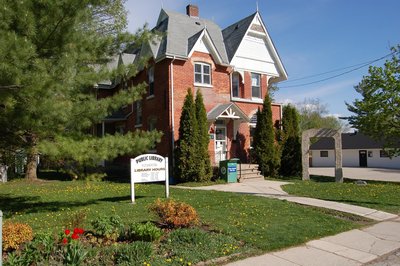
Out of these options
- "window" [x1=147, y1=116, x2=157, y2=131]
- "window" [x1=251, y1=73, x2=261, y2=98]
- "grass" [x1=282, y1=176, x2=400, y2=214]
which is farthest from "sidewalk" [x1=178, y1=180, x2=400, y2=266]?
"window" [x1=251, y1=73, x2=261, y2=98]

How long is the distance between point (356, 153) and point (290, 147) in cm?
3572

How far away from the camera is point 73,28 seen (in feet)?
25.9

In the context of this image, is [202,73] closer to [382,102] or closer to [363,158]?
[382,102]

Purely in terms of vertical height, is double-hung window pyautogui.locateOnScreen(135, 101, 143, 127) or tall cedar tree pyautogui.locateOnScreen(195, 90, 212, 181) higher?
double-hung window pyautogui.locateOnScreen(135, 101, 143, 127)

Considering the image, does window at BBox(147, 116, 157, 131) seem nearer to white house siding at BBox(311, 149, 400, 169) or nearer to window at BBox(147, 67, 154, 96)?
window at BBox(147, 67, 154, 96)

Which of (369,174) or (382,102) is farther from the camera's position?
(369,174)

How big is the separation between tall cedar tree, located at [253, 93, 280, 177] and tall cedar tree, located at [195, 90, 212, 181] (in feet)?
12.6

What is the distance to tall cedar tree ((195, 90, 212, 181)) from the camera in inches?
753

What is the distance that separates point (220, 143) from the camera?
888 inches

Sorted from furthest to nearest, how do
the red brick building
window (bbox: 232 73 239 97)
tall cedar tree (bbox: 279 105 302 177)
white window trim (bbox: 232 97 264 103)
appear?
window (bbox: 232 73 239 97) → white window trim (bbox: 232 97 264 103) → tall cedar tree (bbox: 279 105 302 177) → the red brick building

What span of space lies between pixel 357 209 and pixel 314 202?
140cm

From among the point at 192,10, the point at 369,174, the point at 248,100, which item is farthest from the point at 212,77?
the point at 369,174

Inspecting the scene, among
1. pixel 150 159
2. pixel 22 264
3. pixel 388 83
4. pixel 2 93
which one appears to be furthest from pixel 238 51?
pixel 22 264

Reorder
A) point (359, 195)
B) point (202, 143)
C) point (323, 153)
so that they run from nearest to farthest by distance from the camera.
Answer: point (359, 195)
point (202, 143)
point (323, 153)
